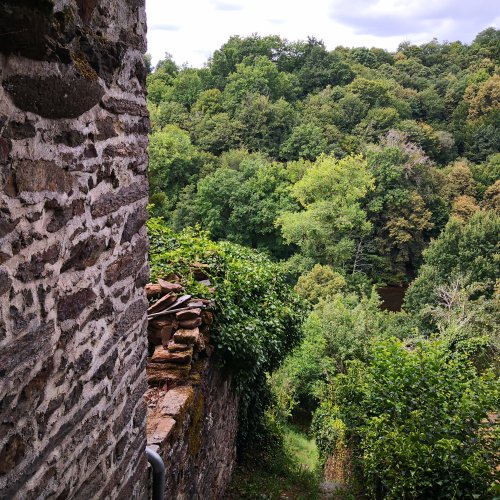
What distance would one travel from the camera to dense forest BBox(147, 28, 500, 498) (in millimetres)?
6625

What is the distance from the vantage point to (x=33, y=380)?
1.57 metres

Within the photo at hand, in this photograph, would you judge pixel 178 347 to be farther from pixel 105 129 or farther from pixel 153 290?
pixel 105 129

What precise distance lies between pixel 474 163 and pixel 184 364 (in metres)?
37.5

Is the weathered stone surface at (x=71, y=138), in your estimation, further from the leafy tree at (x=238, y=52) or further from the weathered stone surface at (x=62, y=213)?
the leafy tree at (x=238, y=52)

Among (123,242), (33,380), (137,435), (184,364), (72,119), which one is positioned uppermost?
(72,119)

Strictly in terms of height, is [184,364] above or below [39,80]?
below

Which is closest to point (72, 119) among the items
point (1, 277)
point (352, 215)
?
point (1, 277)

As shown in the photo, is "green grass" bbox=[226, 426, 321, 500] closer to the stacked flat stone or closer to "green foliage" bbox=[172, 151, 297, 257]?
the stacked flat stone

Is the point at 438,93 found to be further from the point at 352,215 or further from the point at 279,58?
the point at 352,215

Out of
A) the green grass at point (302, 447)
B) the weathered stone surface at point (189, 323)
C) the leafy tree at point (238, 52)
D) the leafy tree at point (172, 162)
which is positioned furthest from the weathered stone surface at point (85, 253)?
the leafy tree at point (238, 52)

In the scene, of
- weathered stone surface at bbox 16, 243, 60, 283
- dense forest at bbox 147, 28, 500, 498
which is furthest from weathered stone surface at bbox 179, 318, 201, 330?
weathered stone surface at bbox 16, 243, 60, 283

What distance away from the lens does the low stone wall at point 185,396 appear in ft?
12.1

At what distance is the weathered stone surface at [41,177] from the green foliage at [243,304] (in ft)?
11.2

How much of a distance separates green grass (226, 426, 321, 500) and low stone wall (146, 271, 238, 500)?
32.2 inches
